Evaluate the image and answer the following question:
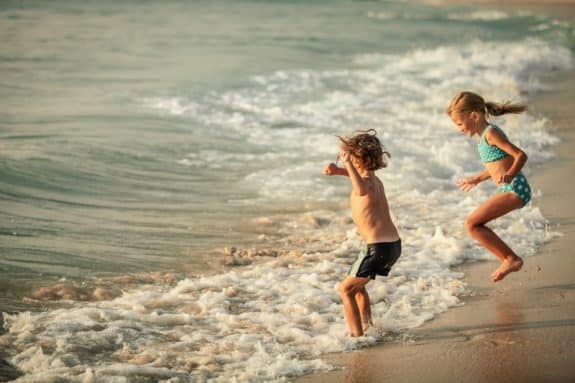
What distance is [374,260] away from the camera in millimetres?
5602

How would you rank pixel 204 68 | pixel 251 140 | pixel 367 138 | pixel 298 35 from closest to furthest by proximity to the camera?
pixel 367 138 < pixel 251 140 < pixel 204 68 < pixel 298 35

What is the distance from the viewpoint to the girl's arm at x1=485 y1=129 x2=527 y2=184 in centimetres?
599

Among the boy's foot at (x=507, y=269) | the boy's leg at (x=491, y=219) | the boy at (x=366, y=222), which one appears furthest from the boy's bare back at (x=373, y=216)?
the boy's foot at (x=507, y=269)

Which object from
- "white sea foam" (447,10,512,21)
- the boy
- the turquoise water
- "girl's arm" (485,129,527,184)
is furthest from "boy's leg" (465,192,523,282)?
"white sea foam" (447,10,512,21)

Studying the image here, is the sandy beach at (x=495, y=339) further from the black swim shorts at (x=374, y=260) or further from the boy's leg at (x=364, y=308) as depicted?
the black swim shorts at (x=374, y=260)

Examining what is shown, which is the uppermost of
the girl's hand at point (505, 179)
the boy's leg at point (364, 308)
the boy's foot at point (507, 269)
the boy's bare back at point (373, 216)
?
the girl's hand at point (505, 179)

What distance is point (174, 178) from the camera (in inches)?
451

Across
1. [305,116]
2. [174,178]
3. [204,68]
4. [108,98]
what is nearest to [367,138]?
[174,178]

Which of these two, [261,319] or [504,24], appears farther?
[504,24]

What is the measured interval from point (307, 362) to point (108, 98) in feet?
43.7

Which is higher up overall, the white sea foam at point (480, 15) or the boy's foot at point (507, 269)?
the white sea foam at point (480, 15)

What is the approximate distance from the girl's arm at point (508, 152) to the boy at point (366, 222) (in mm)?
1000

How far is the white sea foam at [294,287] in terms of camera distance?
5.46 meters

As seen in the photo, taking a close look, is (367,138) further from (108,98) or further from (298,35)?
(298,35)
